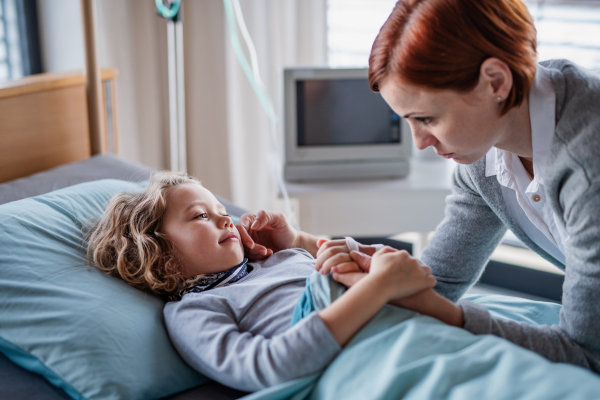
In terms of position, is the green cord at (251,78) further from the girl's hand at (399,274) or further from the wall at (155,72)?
the girl's hand at (399,274)

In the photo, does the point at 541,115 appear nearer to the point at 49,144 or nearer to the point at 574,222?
the point at 574,222

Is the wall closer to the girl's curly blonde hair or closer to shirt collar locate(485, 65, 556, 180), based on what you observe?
the girl's curly blonde hair

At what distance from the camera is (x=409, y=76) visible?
0.86 meters

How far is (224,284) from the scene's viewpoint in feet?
3.77

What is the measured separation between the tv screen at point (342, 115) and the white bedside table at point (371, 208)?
187 millimetres

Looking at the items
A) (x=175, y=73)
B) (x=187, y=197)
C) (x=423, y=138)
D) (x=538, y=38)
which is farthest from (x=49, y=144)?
(x=538, y=38)

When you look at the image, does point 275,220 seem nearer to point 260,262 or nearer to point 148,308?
point 260,262

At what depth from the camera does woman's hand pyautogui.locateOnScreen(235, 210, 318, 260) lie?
129 cm

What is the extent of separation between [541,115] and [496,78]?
11cm

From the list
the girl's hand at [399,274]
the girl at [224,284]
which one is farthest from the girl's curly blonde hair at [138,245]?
the girl's hand at [399,274]

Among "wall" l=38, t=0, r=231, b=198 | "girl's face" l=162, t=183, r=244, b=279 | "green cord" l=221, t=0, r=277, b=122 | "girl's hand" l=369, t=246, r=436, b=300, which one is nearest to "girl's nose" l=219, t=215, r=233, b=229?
"girl's face" l=162, t=183, r=244, b=279

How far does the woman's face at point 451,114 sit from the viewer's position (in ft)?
2.86

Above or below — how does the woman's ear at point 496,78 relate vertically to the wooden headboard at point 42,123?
above

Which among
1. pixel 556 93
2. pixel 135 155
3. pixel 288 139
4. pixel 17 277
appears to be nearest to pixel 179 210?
pixel 17 277
